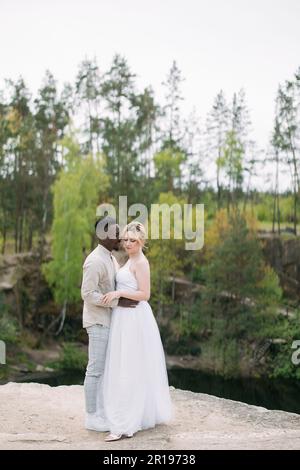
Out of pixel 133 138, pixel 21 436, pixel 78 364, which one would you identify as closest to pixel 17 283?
pixel 78 364

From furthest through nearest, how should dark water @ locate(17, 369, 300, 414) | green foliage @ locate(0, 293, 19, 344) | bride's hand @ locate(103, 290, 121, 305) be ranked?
green foliage @ locate(0, 293, 19, 344), dark water @ locate(17, 369, 300, 414), bride's hand @ locate(103, 290, 121, 305)

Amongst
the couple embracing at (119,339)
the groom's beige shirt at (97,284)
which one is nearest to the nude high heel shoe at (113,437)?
the couple embracing at (119,339)

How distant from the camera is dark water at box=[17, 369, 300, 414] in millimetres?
21642

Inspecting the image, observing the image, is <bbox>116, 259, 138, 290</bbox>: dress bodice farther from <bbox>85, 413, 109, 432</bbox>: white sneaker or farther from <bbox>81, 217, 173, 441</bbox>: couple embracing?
<bbox>85, 413, 109, 432</bbox>: white sneaker

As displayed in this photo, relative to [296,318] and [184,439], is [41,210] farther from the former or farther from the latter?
[184,439]

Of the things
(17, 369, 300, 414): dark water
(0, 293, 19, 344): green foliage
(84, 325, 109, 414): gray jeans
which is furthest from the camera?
(0, 293, 19, 344): green foliage

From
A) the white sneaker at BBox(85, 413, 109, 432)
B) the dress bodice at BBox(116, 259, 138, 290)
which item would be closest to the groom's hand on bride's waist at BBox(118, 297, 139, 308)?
the dress bodice at BBox(116, 259, 138, 290)

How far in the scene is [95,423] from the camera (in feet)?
22.9

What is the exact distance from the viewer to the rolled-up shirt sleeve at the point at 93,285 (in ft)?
21.9

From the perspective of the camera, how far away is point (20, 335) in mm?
27250

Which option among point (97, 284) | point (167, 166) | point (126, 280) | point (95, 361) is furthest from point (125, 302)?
point (167, 166)

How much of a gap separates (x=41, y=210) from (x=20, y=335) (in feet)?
26.1

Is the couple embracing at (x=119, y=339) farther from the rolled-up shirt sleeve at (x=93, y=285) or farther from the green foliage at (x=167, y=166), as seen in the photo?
the green foliage at (x=167, y=166)

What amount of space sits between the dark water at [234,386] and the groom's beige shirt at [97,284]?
15.2 meters
